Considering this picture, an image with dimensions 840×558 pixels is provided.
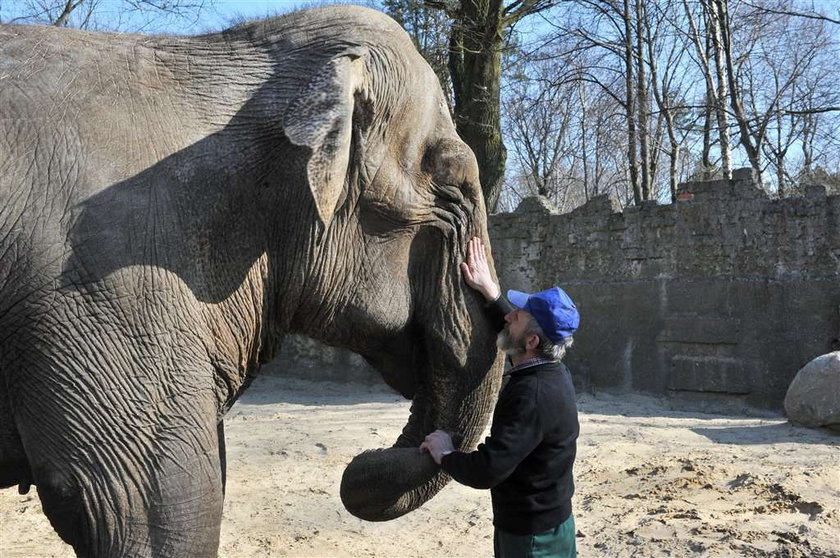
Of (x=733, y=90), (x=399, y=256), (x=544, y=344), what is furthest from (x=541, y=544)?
(x=733, y=90)

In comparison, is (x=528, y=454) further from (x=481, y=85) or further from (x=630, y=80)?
(x=630, y=80)

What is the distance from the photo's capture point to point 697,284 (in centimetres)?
1084

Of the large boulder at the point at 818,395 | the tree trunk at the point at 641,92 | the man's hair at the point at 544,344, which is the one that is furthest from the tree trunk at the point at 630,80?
the man's hair at the point at 544,344

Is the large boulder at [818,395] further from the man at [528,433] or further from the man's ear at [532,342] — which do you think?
the man's ear at [532,342]

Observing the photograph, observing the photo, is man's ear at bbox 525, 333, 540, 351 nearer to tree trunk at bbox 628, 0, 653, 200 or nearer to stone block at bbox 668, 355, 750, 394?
stone block at bbox 668, 355, 750, 394

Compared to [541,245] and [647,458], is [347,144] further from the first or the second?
[541,245]

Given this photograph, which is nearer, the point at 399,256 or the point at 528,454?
the point at 399,256

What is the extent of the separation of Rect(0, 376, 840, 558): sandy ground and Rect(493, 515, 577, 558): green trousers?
1.85 m

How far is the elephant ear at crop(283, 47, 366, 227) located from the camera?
7.52 ft

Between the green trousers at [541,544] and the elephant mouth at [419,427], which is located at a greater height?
the elephant mouth at [419,427]

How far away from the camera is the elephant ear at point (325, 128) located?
2.29 m

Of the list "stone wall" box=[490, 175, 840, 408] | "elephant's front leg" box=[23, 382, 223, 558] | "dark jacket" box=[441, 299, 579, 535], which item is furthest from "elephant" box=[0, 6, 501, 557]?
"stone wall" box=[490, 175, 840, 408]

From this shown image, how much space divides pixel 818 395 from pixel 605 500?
342 centimetres

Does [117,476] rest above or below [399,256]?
below
